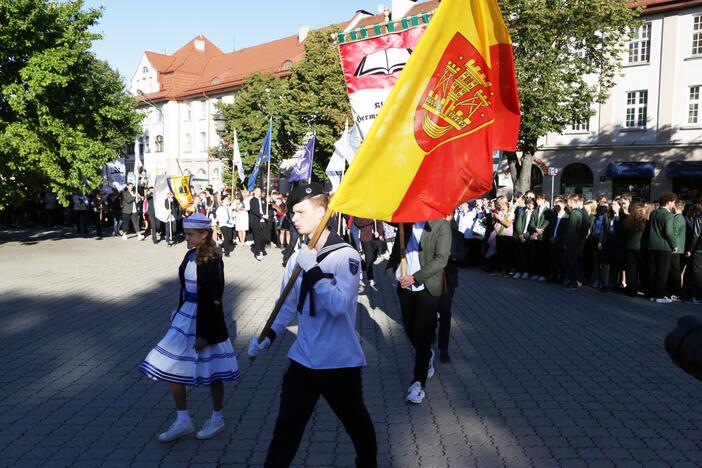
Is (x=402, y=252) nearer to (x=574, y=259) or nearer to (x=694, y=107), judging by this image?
(x=574, y=259)

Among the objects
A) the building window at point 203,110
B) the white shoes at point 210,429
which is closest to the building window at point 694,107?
the white shoes at point 210,429

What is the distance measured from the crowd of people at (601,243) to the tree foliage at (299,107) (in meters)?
23.5

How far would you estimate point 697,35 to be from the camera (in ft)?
102

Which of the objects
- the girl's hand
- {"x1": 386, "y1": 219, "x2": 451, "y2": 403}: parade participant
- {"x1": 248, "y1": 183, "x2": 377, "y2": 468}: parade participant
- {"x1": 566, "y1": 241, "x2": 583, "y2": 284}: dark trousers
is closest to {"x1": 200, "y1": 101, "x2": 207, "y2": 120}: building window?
{"x1": 566, "y1": 241, "x2": 583, "y2": 284}: dark trousers

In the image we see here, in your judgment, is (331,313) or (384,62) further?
(384,62)

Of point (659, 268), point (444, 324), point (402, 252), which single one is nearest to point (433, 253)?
point (402, 252)

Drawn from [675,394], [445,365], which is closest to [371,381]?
[445,365]

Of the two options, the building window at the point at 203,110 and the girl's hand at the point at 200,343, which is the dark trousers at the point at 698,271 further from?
the building window at the point at 203,110

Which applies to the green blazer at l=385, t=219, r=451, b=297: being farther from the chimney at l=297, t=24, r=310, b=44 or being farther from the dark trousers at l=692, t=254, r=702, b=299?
the chimney at l=297, t=24, r=310, b=44

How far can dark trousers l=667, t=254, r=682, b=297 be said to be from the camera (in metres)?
11.1

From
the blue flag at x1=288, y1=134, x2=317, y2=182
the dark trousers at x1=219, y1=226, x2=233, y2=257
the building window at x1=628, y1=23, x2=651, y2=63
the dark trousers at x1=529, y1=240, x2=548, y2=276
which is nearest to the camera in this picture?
the dark trousers at x1=529, y1=240, x2=548, y2=276

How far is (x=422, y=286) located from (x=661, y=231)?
7.02 m

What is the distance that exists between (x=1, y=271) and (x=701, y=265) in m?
14.3

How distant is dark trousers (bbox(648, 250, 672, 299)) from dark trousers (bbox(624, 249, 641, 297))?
0.31m
